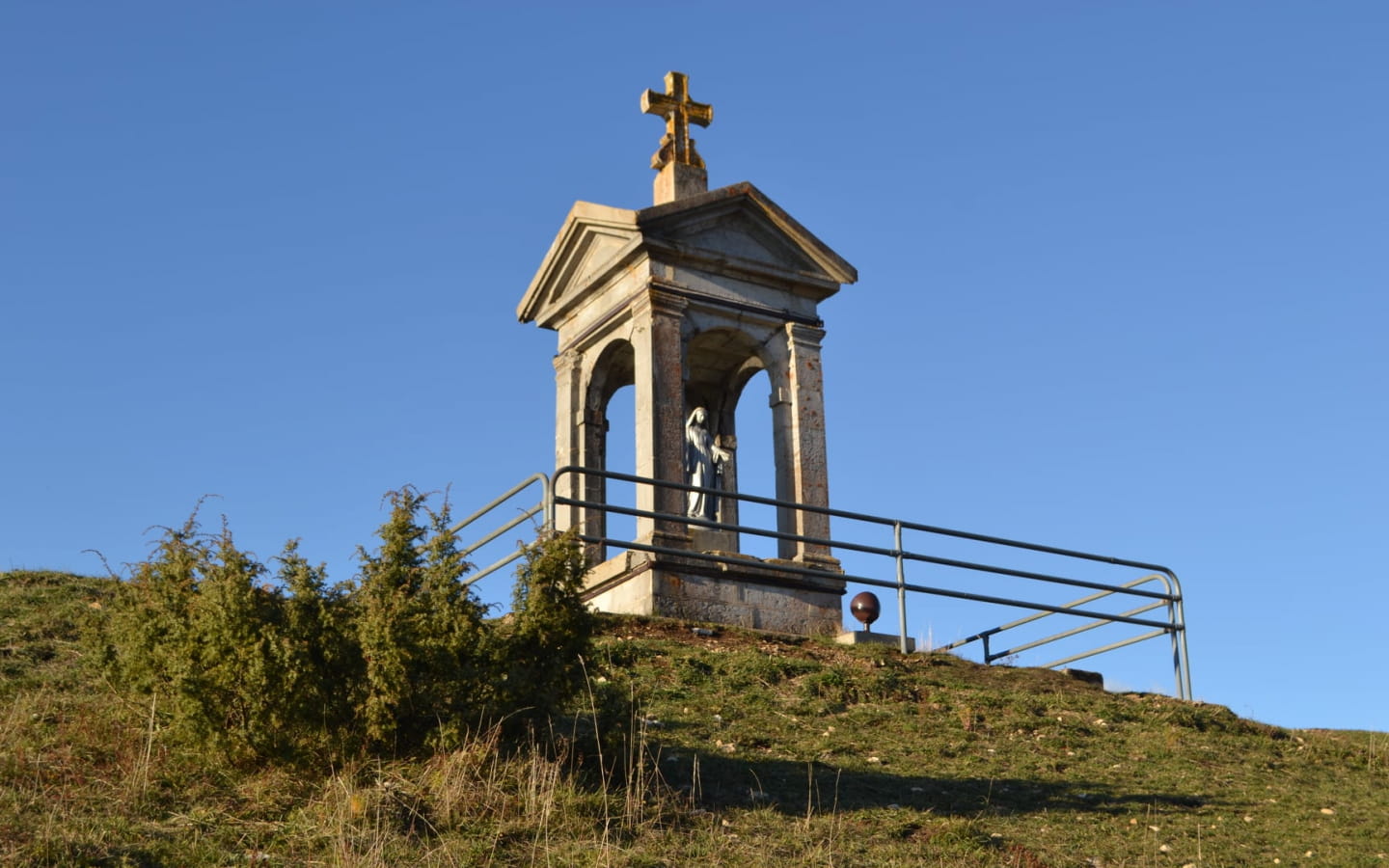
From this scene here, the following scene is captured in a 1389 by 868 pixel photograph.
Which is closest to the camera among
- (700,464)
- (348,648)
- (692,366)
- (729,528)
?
(348,648)

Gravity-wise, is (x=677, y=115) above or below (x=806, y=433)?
above

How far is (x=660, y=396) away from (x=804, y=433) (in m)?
1.62

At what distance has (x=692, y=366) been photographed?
18.8 meters

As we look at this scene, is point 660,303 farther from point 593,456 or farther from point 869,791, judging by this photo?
point 869,791

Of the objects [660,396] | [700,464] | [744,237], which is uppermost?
[744,237]

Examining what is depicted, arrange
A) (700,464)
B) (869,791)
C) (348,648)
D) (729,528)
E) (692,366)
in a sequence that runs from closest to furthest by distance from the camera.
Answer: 1. (348,648)
2. (869,791)
3. (729,528)
4. (700,464)
5. (692,366)

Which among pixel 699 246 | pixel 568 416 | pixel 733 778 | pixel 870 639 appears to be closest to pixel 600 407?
pixel 568 416

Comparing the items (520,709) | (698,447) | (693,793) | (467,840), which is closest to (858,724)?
(693,793)

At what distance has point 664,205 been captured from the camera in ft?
55.4

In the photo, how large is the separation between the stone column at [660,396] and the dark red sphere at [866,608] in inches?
67.6

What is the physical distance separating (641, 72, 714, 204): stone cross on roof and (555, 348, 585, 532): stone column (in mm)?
1909

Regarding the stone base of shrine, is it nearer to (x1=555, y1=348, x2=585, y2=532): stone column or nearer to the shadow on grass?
(x1=555, y1=348, x2=585, y2=532): stone column

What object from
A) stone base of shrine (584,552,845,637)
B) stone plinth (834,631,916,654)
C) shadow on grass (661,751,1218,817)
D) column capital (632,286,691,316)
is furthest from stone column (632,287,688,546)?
shadow on grass (661,751,1218,817)

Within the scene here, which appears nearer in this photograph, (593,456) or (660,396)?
(660,396)
